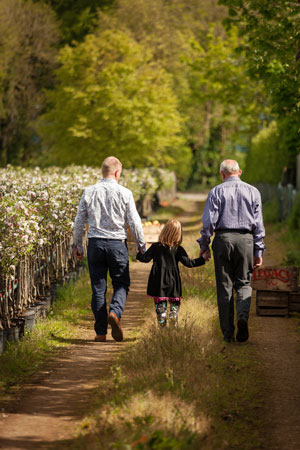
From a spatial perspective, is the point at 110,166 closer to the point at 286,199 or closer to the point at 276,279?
the point at 276,279

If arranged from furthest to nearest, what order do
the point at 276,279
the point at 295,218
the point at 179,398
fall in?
1. the point at 295,218
2. the point at 276,279
3. the point at 179,398

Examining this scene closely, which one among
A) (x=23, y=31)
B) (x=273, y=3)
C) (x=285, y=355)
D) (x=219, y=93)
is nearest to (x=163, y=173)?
(x=219, y=93)

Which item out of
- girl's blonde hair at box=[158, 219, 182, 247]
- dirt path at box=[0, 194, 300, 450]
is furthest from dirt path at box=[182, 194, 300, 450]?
girl's blonde hair at box=[158, 219, 182, 247]

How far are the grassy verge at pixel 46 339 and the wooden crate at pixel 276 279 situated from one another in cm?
246

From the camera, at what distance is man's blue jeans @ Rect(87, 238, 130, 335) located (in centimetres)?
841

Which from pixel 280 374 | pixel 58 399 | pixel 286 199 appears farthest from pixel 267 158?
pixel 58 399

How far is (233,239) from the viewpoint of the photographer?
27.3 ft

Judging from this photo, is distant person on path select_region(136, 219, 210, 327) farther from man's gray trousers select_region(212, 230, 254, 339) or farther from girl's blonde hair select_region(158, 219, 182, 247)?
man's gray trousers select_region(212, 230, 254, 339)

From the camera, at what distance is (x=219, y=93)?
28703mm

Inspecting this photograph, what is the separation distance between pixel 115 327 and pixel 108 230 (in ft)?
3.55

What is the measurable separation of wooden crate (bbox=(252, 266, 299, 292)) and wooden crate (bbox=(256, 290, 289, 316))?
107 mm

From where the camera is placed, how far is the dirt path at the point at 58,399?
5383 millimetres

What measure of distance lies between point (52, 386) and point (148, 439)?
2306 mm

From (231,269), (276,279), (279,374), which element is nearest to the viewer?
(279,374)
